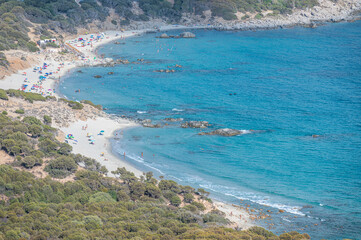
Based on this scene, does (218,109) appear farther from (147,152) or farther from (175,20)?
(175,20)

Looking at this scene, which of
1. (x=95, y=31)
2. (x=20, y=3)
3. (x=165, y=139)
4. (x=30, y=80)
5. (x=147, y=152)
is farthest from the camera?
(x=95, y=31)

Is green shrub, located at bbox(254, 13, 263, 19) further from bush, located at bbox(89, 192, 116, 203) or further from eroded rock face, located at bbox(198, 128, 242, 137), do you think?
bush, located at bbox(89, 192, 116, 203)

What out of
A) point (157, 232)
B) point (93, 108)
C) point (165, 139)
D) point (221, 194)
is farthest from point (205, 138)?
point (157, 232)

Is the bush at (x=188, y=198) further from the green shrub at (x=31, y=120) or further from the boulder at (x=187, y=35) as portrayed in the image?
the boulder at (x=187, y=35)

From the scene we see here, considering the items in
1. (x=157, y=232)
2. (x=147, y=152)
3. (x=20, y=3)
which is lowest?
(x=147, y=152)

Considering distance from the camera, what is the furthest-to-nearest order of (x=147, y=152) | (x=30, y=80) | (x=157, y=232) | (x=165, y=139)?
(x=30, y=80) → (x=165, y=139) → (x=147, y=152) → (x=157, y=232)

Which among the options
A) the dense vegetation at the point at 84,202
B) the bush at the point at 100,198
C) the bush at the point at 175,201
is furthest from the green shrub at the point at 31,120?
the bush at the point at 175,201

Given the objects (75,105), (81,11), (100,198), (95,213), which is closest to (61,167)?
(100,198)

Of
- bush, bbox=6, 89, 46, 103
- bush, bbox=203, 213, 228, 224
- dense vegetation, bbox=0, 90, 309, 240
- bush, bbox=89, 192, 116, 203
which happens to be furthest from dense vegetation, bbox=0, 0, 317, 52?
bush, bbox=203, 213, 228, 224

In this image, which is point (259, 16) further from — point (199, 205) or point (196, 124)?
point (199, 205)
